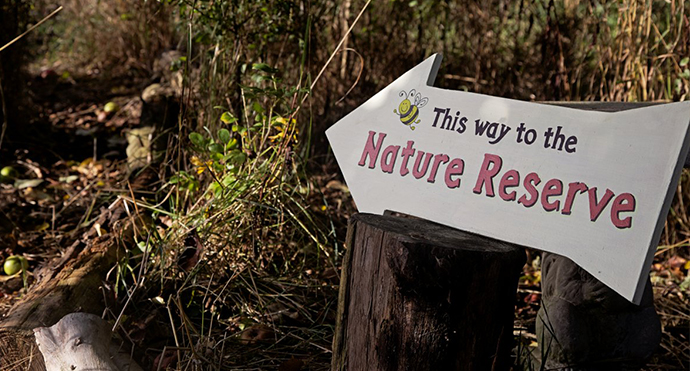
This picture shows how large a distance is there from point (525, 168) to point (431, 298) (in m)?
0.42

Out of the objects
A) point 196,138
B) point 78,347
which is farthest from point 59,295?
point 196,138

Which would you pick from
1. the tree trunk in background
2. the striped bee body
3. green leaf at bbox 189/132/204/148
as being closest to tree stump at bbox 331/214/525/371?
the striped bee body

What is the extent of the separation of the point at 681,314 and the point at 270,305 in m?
1.73

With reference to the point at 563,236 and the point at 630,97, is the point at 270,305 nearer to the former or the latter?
the point at 563,236

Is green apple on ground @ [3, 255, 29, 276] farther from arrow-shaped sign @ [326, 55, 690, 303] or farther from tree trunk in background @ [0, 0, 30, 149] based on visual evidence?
arrow-shaped sign @ [326, 55, 690, 303]

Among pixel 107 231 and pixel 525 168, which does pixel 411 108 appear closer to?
pixel 525 168

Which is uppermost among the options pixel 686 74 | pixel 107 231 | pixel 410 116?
pixel 686 74

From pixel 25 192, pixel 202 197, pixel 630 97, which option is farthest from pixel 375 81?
pixel 25 192

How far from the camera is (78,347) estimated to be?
6.72 feet

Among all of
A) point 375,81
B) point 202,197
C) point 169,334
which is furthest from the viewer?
point 375,81

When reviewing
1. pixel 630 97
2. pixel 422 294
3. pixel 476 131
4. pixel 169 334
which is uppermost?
pixel 630 97

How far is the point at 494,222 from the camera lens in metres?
1.77

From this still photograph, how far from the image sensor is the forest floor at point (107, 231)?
96.1 inches

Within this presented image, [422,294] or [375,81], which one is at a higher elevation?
[375,81]
